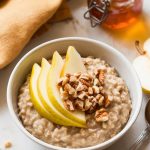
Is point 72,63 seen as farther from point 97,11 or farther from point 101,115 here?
point 97,11

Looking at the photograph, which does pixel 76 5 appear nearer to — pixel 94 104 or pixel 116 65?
pixel 116 65

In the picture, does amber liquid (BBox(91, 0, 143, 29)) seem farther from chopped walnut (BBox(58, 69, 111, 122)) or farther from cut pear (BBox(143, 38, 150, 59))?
chopped walnut (BBox(58, 69, 111, 122))

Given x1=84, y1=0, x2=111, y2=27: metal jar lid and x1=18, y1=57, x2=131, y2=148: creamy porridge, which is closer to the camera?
x1=18, y1=57, x2=131, y2=148: creamy porridge

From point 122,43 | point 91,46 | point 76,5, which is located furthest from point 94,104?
point 76,5

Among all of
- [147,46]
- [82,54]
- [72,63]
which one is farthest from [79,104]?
[147,46]

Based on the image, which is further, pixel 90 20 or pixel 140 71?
pixel 90 20

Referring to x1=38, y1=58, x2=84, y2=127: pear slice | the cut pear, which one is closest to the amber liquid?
the cut pear
